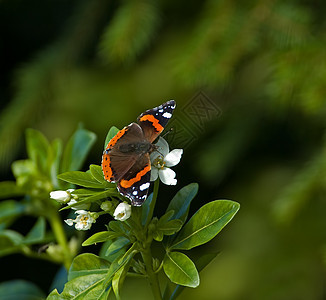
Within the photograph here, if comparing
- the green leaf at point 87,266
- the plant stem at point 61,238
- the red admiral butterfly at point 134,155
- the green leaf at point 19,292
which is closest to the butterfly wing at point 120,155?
the red admiral butterfly at point 134,155

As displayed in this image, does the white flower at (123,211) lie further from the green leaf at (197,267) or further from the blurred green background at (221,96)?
the blurred green background at (221,96)

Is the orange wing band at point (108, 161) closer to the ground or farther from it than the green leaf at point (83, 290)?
farther from it

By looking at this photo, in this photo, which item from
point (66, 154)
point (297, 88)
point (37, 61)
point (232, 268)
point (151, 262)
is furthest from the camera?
point (37, 61)

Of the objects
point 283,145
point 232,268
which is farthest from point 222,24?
point 232,268

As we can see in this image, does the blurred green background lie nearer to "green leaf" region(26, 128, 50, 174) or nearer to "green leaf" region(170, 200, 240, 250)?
"green leaf" region(26, 128, 50, 174)

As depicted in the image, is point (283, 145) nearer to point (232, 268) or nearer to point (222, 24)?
point (232, 268)

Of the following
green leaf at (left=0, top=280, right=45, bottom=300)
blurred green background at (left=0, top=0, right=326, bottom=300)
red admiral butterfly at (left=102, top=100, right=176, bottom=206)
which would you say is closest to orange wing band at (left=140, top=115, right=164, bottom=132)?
red admiral butterfly at (left=102, top=100, right=176, bottom=206)
